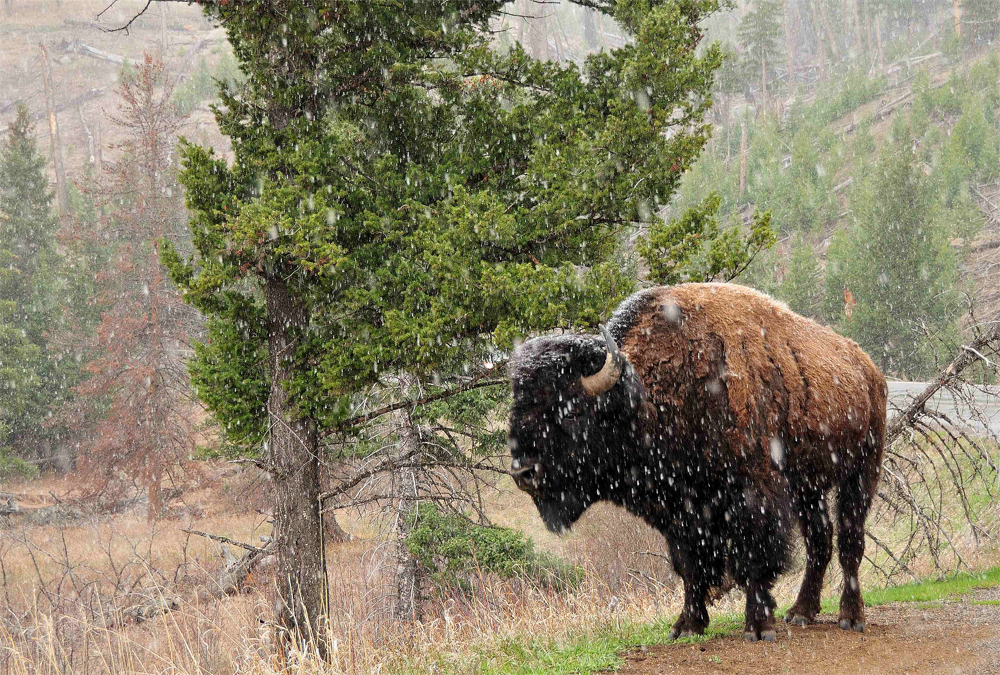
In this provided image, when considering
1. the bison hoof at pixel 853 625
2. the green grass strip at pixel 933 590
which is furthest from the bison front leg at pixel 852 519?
the green grass strip at pixel 933 590

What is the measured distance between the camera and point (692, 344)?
5.56 m

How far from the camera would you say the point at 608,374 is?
203 inches

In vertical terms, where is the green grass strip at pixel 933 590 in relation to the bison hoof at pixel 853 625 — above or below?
below

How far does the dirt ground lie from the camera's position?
4617 millimetres

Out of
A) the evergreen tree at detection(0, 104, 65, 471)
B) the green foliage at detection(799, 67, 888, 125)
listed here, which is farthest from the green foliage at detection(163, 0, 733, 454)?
the green foliage at detection(799, 67, 888, 125)

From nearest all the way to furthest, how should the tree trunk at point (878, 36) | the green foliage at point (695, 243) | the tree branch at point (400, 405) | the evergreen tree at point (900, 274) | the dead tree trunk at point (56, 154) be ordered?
the green foliage at point (695, 243), the tree branch at point (400, 405), the evergreen tree at point (900, 274), the dead tree trunk at point (56, 154), the tree trunk at point (878, 36)

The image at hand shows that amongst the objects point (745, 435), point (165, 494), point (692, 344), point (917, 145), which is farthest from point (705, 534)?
point (917, 145)

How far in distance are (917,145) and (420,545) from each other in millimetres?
42060

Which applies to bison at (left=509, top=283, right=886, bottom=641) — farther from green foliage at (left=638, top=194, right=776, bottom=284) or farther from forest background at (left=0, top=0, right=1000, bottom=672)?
forest background at (left=0, top=0, right=1000, bottom=672)

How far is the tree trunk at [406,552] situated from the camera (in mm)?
9344

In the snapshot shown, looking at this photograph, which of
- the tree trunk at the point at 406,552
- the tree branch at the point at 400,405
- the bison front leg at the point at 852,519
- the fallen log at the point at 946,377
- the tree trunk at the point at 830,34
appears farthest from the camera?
the tree trunk at the point at 830,34

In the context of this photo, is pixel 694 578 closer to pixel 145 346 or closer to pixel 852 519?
pixel 852 519

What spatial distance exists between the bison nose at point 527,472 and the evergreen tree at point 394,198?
→ 1.11 meters

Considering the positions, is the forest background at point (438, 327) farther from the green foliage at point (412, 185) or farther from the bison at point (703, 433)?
the bison at point (703, 433)
